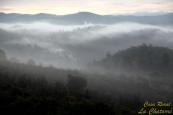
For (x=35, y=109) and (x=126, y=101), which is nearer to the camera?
(x=35, y=109)

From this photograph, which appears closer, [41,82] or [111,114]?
[111,114]

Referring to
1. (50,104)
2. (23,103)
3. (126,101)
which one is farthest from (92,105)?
(126,101)

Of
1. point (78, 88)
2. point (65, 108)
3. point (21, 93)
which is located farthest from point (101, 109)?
point (78, 88)

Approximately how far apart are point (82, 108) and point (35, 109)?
52.0ft

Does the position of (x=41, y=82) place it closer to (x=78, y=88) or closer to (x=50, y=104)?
(x=78, y=88)

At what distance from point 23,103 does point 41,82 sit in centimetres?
8530

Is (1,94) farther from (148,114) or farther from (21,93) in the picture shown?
(148,114)

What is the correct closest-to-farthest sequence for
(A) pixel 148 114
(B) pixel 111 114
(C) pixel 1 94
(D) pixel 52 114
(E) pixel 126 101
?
(A) pixel 148 114 < (D) pixel 52 114 < (B) pixel 111 114 < (C) pixel 1 94 < (E) pixel 126 101

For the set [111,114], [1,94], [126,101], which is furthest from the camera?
[126,101]

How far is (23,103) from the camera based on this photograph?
91.6 meters

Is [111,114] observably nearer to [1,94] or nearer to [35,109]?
[35,109]

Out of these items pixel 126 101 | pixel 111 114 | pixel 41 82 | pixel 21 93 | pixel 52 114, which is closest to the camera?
pixel 52 114

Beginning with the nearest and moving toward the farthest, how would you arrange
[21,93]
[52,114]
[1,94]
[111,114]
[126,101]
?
[52,114]
[111,114]
[1,94]
[21,93]
[126,101]

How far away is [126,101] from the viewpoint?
162 metres
